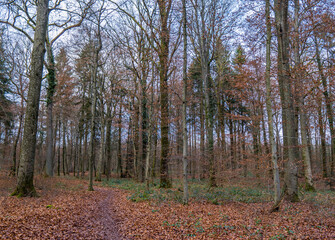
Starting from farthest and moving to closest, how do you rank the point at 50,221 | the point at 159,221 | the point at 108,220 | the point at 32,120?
the point at 32,120 < the point at 108,220 < the point at 159,221 < the point at 50,221

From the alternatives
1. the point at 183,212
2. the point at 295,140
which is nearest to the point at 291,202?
the point at 295,140

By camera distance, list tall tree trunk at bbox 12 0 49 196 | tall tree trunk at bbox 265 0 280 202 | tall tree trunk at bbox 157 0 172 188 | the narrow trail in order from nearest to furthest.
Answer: the narrow trail → tall tree trunk at bbox 12 0 49 196 → tall tree trunk at bbox 265 0 280 202 → tall tree trunk at bbox 157 0 172 188

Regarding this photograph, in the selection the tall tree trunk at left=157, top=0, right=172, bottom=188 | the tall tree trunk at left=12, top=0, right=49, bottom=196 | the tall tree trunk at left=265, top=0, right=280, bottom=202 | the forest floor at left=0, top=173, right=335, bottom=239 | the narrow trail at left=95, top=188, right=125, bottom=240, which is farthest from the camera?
the tall tree trunk at left=157, top=0, right=172, bottom=188

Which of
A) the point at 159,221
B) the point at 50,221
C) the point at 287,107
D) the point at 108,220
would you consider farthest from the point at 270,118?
Answer: the point at 50,221

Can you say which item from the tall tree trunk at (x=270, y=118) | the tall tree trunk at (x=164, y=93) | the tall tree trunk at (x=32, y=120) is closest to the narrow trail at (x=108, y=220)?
the tall tree trunk at (x=32, y=120)

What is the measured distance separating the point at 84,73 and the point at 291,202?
2250 centimetres

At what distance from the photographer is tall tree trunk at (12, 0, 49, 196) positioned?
25.6 ft

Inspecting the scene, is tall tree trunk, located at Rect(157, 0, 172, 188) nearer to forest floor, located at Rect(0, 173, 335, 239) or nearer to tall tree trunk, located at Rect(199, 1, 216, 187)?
tall tree trunk, located at Rect(199, 1, 216, 187)

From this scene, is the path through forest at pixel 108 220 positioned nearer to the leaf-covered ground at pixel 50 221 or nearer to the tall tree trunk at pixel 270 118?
the leaf-covered ground at pixel 50 221

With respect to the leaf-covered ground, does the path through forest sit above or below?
below

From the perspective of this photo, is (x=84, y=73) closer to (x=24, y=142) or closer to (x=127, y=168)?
(x=127, y=168)

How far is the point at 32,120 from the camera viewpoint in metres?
8.12

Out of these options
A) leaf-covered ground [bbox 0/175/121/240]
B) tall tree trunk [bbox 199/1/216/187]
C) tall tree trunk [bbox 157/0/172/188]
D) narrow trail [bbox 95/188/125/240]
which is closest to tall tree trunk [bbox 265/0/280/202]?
tall tree trunk [bbox 199/1/216/187]

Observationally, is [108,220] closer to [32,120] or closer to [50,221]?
[50,221]
